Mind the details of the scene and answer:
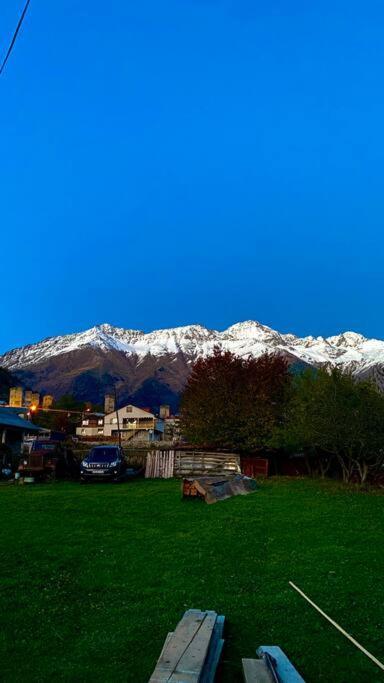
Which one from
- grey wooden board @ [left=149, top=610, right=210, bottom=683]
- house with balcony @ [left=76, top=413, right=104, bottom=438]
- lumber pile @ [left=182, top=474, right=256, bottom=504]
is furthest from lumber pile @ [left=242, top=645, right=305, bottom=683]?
house with balcony @ [left=76, top=413, right=104, bottom=438]

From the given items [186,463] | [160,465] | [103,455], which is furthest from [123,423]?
[103,455]

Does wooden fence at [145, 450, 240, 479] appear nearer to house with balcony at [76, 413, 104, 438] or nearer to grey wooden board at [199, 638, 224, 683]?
grey wooden board at [199, 638, 224, 683]

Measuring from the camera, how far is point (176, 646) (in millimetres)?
5625

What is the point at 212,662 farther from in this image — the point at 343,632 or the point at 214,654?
the point at 343,632

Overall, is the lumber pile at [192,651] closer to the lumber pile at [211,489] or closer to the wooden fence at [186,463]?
the lumber pile at [211,489]

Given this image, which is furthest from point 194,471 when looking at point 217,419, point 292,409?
point 292,409

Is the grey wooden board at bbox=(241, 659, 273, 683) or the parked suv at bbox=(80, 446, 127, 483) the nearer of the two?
the grey wooden board at bbox=(241, 659, 273, 683)

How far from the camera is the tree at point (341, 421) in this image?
24672 mm

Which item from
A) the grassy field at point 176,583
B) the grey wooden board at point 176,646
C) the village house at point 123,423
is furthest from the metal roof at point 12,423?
the village house at point 123,423

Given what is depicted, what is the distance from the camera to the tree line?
25.2 meters

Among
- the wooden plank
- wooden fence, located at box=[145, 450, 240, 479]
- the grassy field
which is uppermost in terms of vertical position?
wooden fence, located at box=[145, 450, 240, 479]

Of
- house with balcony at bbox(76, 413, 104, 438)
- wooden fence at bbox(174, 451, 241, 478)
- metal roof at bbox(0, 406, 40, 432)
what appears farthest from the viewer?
house with balcony at bbox(76, 413, 104, 438)

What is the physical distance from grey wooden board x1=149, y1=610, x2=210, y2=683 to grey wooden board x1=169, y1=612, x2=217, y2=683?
45 millimetres

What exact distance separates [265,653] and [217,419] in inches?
1024
